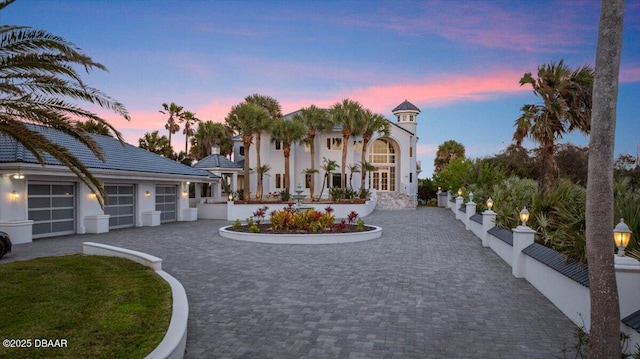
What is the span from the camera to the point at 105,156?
19734mm

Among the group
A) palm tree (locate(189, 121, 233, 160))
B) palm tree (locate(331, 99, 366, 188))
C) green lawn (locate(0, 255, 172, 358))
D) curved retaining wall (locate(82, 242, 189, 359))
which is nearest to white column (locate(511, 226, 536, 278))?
curved retaining wall (locate(82, 242, 189, 359))

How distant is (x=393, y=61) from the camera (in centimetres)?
2172

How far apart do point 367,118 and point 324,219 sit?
799 inches

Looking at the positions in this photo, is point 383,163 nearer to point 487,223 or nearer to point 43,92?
point 487,223

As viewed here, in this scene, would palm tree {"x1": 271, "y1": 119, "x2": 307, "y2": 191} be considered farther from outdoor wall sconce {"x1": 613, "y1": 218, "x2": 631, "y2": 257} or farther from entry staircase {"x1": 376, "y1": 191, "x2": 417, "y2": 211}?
outdoor wall sconce {"x1": 613, "y1": 218, "x2": 631, "y2": 257}

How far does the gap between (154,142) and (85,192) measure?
86.7 feet

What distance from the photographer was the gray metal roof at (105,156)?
Result: 54.1 ft

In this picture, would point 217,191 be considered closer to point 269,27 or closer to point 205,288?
point 269,27

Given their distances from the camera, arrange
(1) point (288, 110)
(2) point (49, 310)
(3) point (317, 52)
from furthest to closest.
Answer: (1) point (288, 110)
(3) point (317, 52)
(2) point (49, 310)

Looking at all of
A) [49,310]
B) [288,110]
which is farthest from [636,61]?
[288,110]

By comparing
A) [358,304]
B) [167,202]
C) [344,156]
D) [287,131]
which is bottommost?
[358,304]

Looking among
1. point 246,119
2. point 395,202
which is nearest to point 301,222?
point 246,119

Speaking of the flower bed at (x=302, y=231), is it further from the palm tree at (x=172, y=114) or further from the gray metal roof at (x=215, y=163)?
the palm tree at (x=172, y=114)

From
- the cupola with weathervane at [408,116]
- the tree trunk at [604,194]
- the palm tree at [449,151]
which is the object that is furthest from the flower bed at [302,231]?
the palm tree at [449,151]
